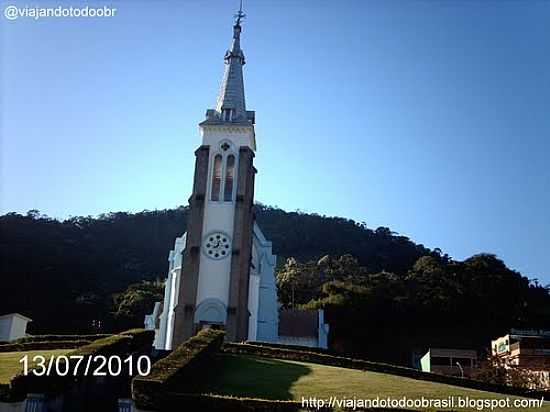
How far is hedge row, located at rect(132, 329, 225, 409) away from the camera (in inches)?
715

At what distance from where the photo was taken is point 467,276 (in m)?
67.6

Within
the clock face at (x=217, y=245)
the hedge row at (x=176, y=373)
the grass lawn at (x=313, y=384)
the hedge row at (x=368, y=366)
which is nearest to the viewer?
the hedge row at (x=176, y=373)

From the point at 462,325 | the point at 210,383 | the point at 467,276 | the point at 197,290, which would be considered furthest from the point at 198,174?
the point at 467,276

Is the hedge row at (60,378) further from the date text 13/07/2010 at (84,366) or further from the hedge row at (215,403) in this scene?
the hedge row at (215,403)

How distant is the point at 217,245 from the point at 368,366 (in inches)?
606

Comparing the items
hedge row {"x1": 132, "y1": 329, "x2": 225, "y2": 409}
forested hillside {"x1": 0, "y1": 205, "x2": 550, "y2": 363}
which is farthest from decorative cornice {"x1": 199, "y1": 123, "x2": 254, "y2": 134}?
forested hillside {"x1": 0, "y1": 205, "x2": 550, "y2": 363}

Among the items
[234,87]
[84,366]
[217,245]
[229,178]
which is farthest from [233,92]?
[84,366]

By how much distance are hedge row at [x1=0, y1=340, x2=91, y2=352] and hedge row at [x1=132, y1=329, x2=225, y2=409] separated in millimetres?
7560

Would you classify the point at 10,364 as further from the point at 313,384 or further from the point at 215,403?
the point at 313,384

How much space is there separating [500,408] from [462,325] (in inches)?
1660

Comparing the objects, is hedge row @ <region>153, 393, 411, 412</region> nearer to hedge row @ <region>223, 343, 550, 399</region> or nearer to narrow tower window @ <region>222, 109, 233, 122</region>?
hedge row @ <region>223, 343, 550, 399</region>

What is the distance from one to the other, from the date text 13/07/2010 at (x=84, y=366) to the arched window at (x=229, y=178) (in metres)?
17.8

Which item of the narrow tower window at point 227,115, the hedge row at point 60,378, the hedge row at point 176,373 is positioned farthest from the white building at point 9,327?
the hedge row at point 176,373

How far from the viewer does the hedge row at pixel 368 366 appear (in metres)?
23.4
